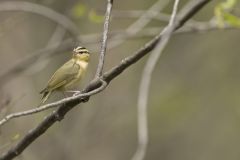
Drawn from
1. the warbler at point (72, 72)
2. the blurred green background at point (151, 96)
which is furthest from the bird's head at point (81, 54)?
the blurred green background at point (151, 96)

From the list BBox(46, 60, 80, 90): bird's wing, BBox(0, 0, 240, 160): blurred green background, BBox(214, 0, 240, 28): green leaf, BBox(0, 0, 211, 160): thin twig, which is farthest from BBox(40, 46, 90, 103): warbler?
BBox(0, 0, 240, 160): blurred green background

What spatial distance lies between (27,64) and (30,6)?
418 mm

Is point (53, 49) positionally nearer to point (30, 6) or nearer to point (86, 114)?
point (30, 6)

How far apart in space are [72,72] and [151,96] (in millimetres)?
5371

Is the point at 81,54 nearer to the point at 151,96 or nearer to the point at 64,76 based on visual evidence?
the point at 64,76

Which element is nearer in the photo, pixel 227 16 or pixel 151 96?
pixel 227 16

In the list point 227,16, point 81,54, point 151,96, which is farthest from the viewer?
point 151,96

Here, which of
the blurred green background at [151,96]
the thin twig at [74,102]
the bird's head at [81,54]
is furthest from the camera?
the blurred green background at [151,96]

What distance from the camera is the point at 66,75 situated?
2777mm

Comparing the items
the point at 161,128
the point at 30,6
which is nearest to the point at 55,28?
the point at 161,128

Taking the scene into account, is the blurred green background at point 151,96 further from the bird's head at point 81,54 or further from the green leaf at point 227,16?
the bird's head at point 81,54

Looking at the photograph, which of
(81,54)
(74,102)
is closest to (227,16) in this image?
(81,54)

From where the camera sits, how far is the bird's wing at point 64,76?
9.02 feet

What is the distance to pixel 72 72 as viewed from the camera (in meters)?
2.75
